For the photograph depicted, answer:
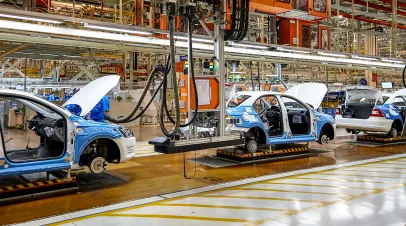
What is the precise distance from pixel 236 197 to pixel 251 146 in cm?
292

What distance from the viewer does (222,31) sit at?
6.87 metres

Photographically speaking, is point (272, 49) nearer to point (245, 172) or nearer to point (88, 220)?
point (245, 172)

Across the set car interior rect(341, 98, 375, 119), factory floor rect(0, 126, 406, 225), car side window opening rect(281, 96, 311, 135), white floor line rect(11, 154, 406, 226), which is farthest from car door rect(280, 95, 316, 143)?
car interior rect(341, 98, 375, 119)

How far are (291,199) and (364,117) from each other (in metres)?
7.35

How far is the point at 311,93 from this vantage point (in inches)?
394

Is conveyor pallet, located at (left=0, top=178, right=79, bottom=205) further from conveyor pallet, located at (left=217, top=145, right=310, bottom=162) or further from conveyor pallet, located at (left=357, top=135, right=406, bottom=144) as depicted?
conveyor pallet, located at (left=357, top=135, right=406, bottom=144)

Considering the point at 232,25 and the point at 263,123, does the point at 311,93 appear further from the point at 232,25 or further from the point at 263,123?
the point at 232,25

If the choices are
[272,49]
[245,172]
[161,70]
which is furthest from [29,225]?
[272,49]

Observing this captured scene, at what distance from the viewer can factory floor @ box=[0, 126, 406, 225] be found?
422cm

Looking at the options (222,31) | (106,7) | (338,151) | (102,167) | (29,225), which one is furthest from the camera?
(106,7)

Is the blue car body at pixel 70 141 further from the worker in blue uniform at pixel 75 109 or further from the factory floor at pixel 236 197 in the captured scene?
the factory floor at pixel 236 197

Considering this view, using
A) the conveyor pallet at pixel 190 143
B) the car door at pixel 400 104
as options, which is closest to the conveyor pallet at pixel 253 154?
the conveyor pallet at pixel 190 143

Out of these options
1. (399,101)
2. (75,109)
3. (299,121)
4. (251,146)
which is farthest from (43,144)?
(399,101)

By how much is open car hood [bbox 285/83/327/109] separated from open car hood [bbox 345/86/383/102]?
156 cm
